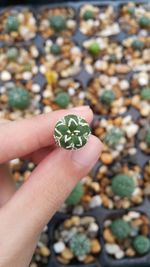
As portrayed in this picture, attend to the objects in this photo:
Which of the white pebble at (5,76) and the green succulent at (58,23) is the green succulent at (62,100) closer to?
the white pebble at (5,76)

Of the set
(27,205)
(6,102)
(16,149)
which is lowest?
(27,205)

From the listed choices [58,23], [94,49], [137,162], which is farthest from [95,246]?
[58,23]

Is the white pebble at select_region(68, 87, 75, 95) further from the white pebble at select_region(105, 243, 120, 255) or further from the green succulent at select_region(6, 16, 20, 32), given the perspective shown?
the white pebble at select_region(105, 243, 120, 255)

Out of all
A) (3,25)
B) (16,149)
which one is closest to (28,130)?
(16,149)

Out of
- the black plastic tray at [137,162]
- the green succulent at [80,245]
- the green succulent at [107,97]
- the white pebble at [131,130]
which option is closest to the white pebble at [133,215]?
the black plastic tray at [137,162]

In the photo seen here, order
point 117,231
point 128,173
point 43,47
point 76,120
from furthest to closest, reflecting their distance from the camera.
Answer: point 43,47 → point 128,173 → point 117,231 → point 76,120

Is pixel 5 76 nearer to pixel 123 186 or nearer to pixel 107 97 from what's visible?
pixel 107 97

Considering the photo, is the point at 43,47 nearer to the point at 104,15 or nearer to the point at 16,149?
Result: the point at 104,15
